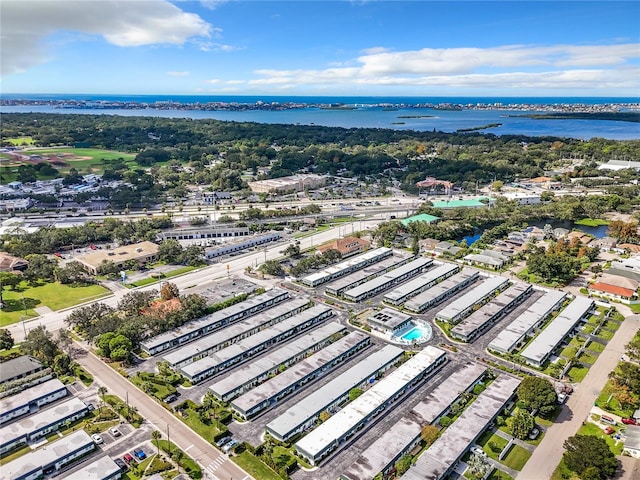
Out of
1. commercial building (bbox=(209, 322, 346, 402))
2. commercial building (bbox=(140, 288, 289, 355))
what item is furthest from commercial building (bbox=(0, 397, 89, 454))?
commercial building (bbox=(209, 322, 346, 402))

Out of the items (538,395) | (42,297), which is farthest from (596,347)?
(42,297)

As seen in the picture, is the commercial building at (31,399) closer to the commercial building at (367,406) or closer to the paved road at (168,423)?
the paved road at (168,423)

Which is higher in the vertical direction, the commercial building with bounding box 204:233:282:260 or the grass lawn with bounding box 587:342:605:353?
the commercial building with bounding box 204:233:282:260

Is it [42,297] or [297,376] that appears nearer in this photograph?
[297,376]

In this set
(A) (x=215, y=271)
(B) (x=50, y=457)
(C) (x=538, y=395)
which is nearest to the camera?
(B) (x=50, y=457)

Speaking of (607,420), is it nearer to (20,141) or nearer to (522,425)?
(522,425)

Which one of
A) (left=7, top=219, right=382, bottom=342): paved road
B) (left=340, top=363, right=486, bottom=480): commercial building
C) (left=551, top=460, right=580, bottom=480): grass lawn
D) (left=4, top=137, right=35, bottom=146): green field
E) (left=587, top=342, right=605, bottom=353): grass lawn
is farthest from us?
(left=4, top=137, right=35, bottom=146): green field

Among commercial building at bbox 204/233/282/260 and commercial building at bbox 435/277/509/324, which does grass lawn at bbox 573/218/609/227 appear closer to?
commercial building at bbox 435/277/509/324
